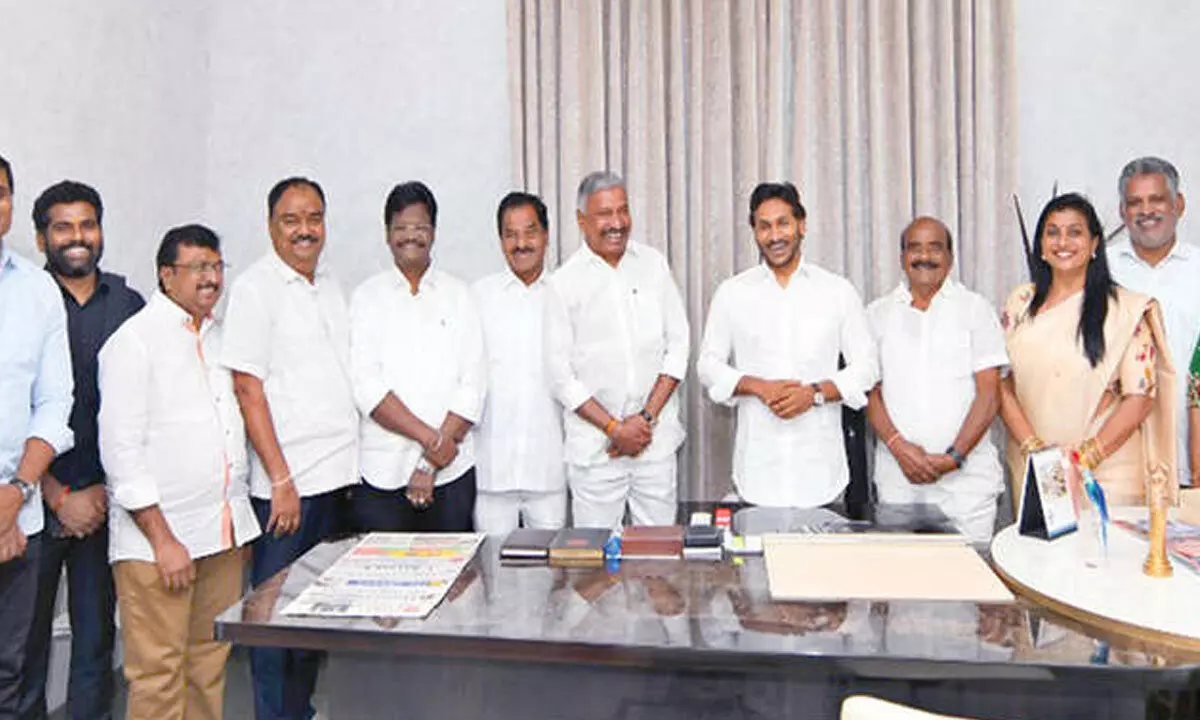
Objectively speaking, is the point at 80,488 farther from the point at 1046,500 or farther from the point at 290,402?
the point at 1046,500

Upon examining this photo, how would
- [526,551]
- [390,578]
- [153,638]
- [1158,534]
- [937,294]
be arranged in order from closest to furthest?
[1158,534]
[390,578]
[526,551]
[153,638]
[937,294]

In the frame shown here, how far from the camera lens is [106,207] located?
3326 mm

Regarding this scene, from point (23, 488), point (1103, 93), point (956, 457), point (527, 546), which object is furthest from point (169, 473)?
point (1103, 93)

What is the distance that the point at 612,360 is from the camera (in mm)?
2959

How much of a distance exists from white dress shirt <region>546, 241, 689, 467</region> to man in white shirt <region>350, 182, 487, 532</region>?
0.27 m

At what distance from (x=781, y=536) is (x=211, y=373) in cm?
155

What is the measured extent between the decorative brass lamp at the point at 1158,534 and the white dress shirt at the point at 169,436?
6.92ft

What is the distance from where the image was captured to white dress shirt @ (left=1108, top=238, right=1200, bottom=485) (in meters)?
2.96

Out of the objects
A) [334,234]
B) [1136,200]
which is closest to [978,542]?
[1136,200]

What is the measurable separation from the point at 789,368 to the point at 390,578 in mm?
1530

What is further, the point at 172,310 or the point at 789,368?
the point at 789,368

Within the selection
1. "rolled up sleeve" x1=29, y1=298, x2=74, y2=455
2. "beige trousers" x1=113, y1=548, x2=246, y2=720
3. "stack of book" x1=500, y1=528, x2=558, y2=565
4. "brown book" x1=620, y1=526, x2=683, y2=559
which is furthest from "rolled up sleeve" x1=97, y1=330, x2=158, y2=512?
"brown book" x1=620, y1=526, x2=683, y2=559

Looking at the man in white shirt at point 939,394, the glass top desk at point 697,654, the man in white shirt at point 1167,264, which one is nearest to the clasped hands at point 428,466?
the glass top desk at point 697,654

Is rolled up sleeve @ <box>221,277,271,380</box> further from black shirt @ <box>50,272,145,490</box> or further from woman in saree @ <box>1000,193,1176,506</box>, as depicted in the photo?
woman in saree @ <box>1000,193,1176,506</box>
